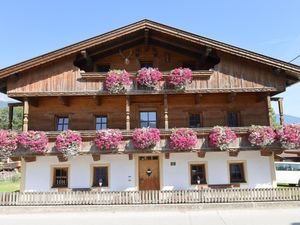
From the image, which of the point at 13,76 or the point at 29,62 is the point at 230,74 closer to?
the point at 29,62

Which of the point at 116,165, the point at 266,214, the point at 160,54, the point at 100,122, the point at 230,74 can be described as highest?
the point at 160,54

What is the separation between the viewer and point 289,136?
14.9m

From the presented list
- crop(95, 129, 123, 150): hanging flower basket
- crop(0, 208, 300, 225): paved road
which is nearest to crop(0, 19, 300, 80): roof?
crop(95, 129, 123, 150): hanging flower basket

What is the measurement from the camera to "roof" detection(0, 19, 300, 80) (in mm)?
16297

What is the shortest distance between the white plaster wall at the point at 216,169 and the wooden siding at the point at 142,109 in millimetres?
2195

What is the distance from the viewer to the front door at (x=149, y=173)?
16.8 m

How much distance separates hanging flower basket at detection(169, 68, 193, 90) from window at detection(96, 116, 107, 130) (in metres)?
5.03

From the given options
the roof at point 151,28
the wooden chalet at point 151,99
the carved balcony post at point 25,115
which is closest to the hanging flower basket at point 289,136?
the wooden chalet at point 151,99

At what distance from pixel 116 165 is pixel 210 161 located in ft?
18.1

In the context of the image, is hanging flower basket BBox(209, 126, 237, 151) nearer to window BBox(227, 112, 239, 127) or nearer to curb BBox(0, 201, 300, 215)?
curb BBox(0, 201, 300, 215)

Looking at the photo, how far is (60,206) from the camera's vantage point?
14.0 m

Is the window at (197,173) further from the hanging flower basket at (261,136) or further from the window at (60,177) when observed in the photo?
the window at (60,177)

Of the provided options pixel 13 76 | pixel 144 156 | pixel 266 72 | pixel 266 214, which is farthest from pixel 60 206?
pixel 266 72

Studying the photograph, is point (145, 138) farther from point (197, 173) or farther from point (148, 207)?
point (197, 173)
